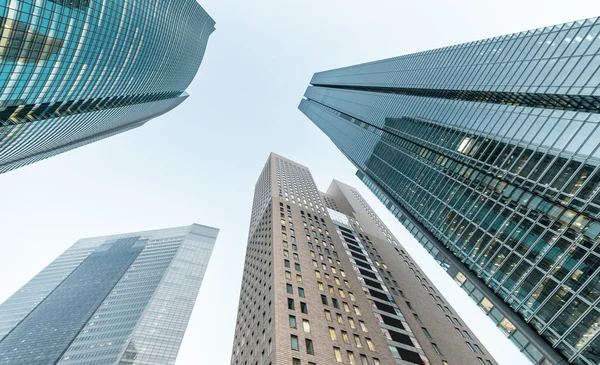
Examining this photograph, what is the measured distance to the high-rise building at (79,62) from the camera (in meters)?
55.4

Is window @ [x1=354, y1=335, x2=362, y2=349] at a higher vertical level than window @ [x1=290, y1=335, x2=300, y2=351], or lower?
higher

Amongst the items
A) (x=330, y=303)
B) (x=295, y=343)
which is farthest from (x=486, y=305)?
(x=295, y=343)

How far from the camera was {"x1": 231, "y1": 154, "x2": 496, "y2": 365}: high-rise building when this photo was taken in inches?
1490

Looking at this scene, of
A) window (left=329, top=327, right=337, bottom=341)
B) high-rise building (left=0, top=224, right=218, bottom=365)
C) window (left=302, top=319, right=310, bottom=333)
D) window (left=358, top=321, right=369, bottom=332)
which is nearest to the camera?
window (left=302, top=319, right=310, bottom=333)

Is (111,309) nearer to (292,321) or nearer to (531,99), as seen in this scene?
(292,321)

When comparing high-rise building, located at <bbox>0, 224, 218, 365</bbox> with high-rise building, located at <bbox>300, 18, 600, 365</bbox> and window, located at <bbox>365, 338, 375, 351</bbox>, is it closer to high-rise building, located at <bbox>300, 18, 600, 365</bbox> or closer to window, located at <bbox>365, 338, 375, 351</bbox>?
window, located at <bbox>365, 338, 375, 351</bbox>

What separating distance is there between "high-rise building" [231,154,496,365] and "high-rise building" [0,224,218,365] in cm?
7986

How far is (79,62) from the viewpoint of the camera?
235 ft

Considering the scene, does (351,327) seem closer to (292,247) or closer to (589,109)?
(292,247)

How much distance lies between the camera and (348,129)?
138000 mm

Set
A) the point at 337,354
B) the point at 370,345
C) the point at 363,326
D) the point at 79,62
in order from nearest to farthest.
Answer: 1. the point at 337,354
2. the point at 370,345
3. the point at 363,326
4. the point at 79,62

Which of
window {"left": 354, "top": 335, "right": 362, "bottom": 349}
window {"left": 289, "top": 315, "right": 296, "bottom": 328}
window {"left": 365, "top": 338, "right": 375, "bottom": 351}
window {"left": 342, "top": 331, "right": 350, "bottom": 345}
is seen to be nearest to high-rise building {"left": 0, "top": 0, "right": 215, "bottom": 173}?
window {"left": 289, "top": 315, "right": 296, "bottom": 328}

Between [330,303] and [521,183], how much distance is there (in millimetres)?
30861

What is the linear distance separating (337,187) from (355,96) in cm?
4157
